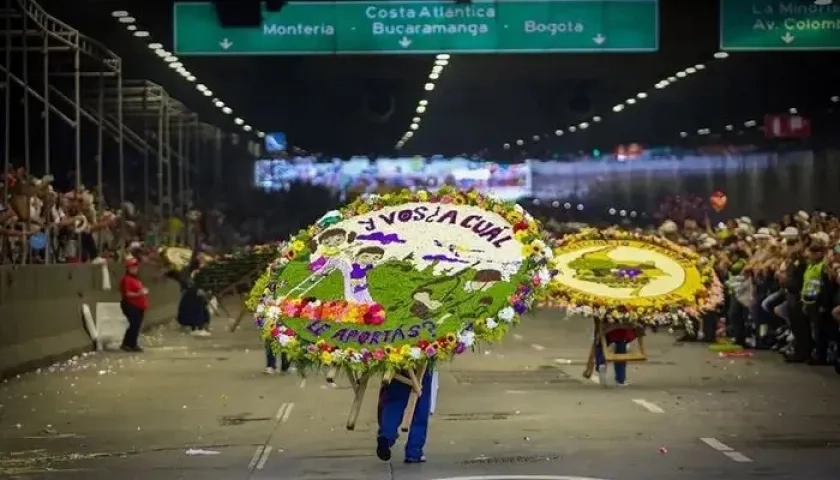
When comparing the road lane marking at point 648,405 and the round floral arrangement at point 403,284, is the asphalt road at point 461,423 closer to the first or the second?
the road lane marking at point 648,405

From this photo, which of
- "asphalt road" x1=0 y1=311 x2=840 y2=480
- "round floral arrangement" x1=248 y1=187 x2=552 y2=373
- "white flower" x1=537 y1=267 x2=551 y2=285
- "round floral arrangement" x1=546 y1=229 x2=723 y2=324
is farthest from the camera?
"round floral arrangement" x1=546 y1=229 x2=723 y2=324

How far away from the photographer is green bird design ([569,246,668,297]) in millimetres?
21609

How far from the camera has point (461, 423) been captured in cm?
1775

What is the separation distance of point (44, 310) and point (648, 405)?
11171 millimetres

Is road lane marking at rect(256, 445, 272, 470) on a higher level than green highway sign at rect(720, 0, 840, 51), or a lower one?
lower

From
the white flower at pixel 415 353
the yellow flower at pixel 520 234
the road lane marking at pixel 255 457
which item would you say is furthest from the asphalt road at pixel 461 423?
the yellow flower at pixel 520 234

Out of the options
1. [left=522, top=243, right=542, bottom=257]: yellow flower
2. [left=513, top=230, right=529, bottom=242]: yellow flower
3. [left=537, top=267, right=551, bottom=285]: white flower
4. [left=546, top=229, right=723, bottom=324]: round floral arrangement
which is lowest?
[left=546, top=229, right=723, bottom=324]: round floral arrangement

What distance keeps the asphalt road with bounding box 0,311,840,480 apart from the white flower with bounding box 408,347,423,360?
993 millimetres

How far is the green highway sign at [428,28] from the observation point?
3186cm

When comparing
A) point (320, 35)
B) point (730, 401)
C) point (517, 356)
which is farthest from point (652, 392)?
point (320, 35)

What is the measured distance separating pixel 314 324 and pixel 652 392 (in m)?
8.80

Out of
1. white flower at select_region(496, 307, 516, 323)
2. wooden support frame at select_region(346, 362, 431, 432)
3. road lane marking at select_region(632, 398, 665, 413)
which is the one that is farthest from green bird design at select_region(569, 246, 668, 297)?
white flower at select_region(496, 307, 516, 323)

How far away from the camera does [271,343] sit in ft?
44.7

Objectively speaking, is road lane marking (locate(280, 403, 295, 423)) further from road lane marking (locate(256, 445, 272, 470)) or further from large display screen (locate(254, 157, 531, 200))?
large display screen (locate(254, 157, 531, 200))
